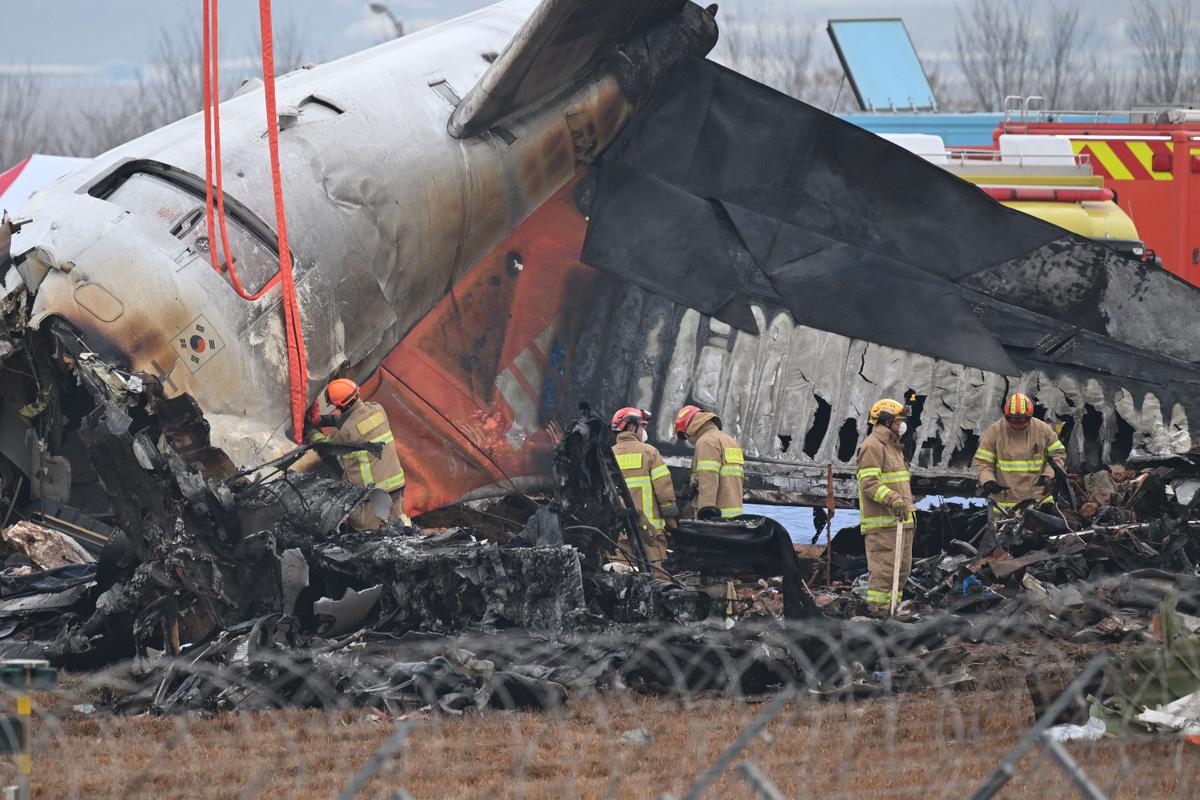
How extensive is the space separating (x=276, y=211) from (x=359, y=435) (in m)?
1.78

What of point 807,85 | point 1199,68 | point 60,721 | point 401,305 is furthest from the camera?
point 807,85

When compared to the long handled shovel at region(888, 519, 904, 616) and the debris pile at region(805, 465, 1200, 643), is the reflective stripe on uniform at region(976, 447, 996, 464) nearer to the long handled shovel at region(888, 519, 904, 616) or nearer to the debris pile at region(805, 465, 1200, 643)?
the debris pile at region(805, 465, 1200, 643)

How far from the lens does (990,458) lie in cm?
1323

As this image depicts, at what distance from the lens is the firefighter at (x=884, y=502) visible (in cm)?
1196

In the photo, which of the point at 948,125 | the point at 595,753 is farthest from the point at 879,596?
the point at 948,125

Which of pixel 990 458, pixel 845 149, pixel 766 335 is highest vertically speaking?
pixel 845 149

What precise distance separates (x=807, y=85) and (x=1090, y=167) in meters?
50.9

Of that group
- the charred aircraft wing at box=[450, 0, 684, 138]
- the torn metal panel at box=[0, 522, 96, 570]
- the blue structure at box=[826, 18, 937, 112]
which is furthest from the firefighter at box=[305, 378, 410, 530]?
the blue structure at box=[826, 18, 937, 112]

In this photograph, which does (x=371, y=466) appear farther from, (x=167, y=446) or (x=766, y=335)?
(x=766, y=335)

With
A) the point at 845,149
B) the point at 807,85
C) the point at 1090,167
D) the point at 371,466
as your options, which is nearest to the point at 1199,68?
the point at 807,85

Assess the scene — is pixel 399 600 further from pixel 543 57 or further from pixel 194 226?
pixel 543 57

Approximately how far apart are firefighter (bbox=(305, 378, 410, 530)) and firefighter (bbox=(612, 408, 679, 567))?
1.70 meters

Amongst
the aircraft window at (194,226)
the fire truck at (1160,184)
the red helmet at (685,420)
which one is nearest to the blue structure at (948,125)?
the fire truck at (1160,184)

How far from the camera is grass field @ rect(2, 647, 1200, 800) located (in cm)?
697
